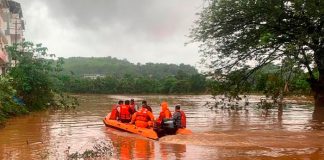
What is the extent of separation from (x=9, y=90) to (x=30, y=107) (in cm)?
713

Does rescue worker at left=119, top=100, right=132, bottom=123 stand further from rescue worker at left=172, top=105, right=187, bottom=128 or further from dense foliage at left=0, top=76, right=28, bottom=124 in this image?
dense foliage at left=0, top=76, right=28, bottom=124

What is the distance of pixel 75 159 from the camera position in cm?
1208

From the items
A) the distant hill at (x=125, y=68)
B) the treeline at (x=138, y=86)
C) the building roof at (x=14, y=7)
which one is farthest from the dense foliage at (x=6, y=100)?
the distant hill at (x=125, y=68)

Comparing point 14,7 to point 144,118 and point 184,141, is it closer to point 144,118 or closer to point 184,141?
point 144,118

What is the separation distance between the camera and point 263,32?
82.8 ft

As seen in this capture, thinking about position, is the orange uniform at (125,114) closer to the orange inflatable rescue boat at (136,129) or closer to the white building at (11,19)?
the orange inflatable rescue boat at (136,129)

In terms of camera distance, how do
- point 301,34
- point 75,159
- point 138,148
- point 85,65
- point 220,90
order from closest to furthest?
point 75,159 < point 138,148 < point 301,34 < point 220,90 < point 85,65

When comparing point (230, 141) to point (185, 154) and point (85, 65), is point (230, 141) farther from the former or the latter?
point (85, 65)

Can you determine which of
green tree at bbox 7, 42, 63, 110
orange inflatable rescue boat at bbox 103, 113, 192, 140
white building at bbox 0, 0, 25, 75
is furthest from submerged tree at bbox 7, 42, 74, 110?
white building at bbox 0, 0, 25, 75

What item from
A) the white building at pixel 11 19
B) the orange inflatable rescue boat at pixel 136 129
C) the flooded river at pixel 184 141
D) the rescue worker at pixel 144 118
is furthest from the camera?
the white building at pixel 11 19

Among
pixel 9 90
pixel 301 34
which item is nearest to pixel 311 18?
pixel 301 34

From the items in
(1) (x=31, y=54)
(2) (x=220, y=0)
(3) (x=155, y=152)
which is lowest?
(3) (x=155, y=152)

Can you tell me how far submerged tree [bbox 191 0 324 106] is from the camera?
24.0 metres

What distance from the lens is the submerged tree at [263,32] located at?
24.0 meters
